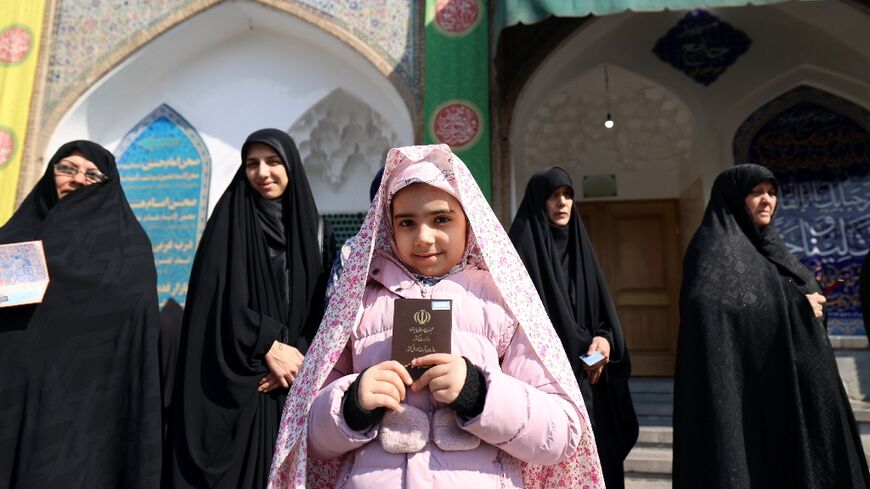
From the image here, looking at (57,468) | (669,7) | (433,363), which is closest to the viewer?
(433,363)

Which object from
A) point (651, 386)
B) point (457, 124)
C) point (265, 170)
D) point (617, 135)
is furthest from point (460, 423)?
point (617, 135)

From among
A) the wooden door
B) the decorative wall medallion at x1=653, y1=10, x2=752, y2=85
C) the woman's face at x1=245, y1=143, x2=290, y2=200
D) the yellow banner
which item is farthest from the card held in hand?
the decorative wall medallion at x1=653, y1=10, x2=752, y2=85

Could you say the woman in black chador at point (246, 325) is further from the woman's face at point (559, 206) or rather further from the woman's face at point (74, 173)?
the woman's face at point (559, 206)

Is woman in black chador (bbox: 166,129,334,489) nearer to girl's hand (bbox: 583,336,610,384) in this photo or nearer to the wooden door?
girl's hand (bbox: 583,336,610,384)

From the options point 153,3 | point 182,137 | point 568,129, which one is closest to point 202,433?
point 182,137

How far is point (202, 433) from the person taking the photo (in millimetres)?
1390

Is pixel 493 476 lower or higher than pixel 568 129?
lower

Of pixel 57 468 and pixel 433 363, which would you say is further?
pixel 57 468

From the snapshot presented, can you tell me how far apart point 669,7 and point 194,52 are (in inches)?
141

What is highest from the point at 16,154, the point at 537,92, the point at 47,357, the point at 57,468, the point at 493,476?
the point at 537,92

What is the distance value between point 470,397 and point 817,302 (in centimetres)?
134

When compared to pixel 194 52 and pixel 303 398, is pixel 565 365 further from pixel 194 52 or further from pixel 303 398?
pixel 194 52

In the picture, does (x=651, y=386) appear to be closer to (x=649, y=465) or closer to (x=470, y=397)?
(x=649, y=465)

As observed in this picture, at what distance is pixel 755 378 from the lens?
156cm
